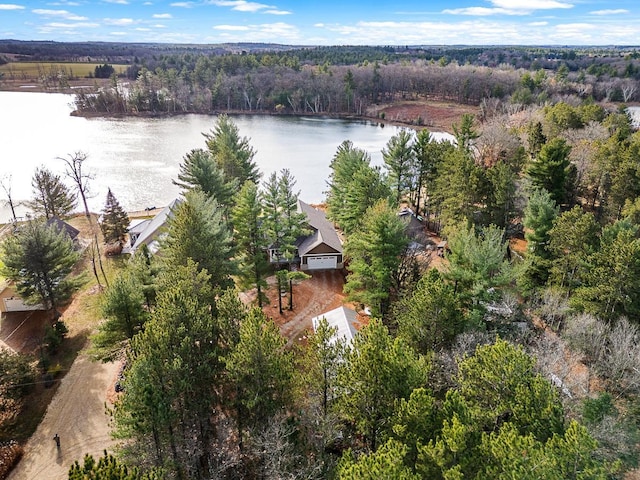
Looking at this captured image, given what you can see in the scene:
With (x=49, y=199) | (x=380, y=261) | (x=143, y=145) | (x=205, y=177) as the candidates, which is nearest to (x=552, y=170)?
(x=380, y=261)

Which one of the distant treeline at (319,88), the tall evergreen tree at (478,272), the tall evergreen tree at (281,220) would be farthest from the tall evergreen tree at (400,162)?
the distant treeline at (319,88)

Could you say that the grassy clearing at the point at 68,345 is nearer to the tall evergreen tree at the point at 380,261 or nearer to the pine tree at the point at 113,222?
the pine tree at the point at 113,222

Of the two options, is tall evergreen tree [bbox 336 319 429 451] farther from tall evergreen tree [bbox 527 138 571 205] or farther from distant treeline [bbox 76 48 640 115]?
distant treeline [bbox 76 48 640 115]

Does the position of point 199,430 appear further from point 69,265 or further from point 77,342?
A: point 69,265

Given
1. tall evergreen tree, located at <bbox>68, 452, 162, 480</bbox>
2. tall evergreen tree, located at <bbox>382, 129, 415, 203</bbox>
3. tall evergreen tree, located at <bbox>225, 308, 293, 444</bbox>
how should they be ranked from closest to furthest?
tall evergreen tree, located at <bbox>68, 452, 162, 480</bbox>, tall evergreen tree, located at <bbox>225, 308, 293, 444</bbox>, tall evergreen tree, located at <bbox>382, 129, 415, 203</bbox>

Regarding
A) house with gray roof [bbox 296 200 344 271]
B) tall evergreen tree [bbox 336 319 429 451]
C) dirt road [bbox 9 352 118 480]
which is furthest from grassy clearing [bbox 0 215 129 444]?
tall evergreen tree [bbox 336 319 429 451]
